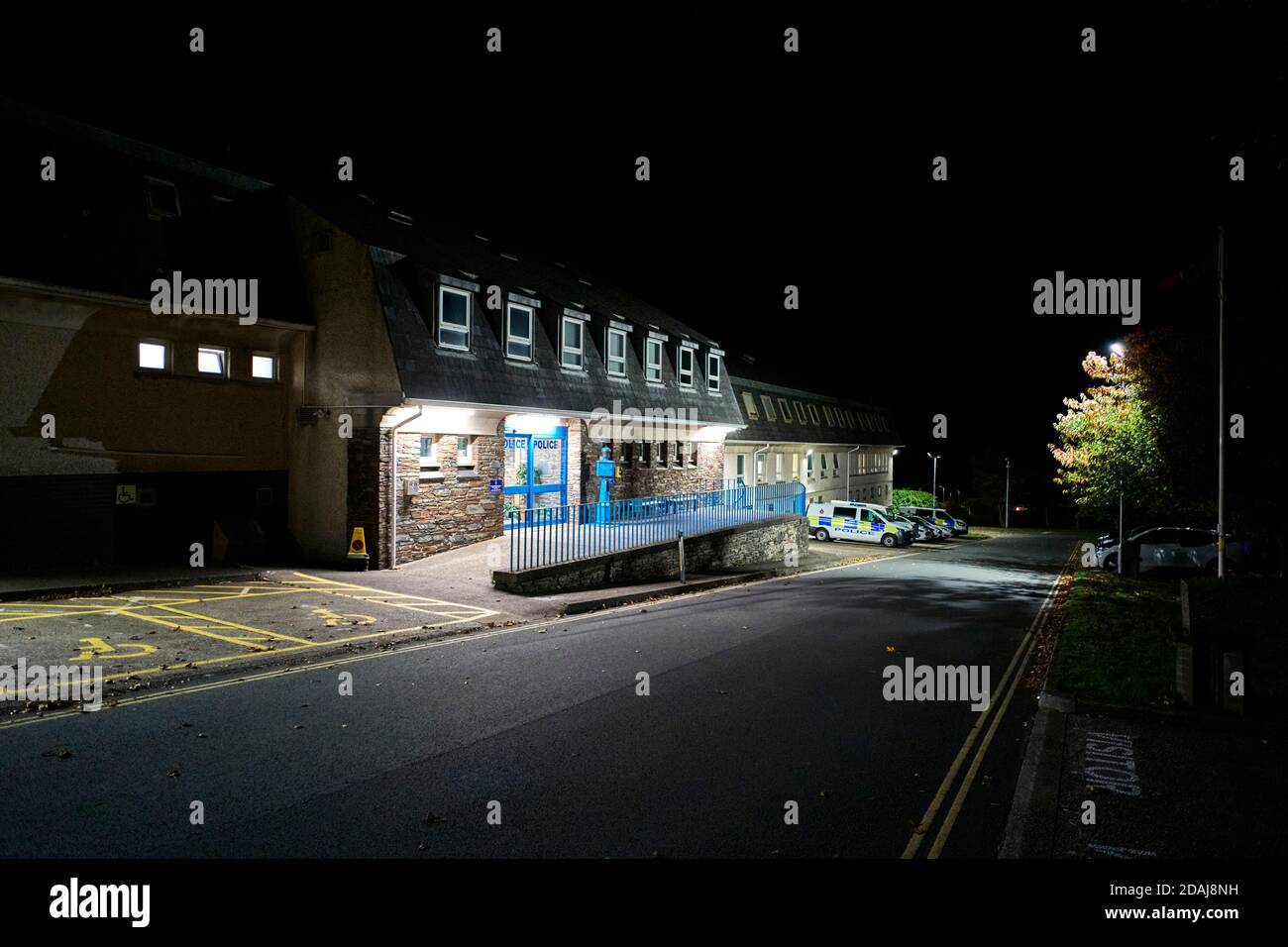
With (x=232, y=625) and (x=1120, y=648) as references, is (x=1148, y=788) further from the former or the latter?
(x=232, y=625)

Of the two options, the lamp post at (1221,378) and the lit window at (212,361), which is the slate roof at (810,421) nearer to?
the lamp post at (1221,378)

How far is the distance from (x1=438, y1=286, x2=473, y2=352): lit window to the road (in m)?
8.89

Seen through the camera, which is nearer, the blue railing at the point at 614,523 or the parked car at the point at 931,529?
the blue railing at the point at 614,523

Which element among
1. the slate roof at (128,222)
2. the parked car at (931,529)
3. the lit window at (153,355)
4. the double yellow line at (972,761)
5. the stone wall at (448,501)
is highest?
the slate roof at (128,222)

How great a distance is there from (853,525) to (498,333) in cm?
2409

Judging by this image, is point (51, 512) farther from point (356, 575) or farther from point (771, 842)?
point (771, 842)

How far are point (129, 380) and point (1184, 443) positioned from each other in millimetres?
23786

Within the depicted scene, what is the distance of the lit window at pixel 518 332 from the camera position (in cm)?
1925

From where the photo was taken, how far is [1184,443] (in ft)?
62.0

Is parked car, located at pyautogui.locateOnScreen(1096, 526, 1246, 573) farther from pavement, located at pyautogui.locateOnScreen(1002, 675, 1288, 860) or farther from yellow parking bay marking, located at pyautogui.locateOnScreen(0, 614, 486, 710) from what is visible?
yellow parking bay marking, located at pyautogui.locateOnScreen(0, 614, 486, 710)

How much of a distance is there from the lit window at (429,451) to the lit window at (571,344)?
4.69 m

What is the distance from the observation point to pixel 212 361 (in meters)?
16.7

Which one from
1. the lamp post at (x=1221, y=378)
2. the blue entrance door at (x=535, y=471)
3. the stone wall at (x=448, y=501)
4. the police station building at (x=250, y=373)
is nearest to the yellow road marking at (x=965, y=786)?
the police station building at (x=250, y=373)

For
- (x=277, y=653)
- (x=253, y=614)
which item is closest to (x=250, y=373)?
(x=253, y=614)
